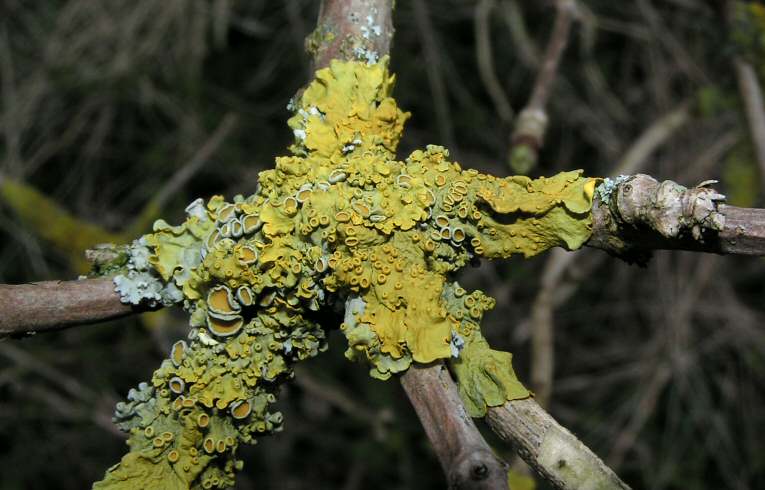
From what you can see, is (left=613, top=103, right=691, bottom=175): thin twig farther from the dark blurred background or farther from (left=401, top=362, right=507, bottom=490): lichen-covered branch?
(left=401, top=362, right=507, bottom=490): lichen-covered branch

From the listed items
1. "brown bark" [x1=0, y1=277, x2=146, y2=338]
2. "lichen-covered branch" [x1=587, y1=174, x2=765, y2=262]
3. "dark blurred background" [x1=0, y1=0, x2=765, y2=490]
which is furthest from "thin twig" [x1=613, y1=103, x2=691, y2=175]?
"brown bark" [x1=0, y1=277, x2=146, y2=338]

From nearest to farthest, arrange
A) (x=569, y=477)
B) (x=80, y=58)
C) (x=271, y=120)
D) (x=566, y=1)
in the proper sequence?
1. (x=569, y=477)
2. (x=566, y=1)
3. (x=80, y=58)
4. (x=271, y=120)

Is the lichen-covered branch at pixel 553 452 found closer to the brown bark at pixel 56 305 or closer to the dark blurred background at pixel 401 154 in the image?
the brown bark at pixel 56 305

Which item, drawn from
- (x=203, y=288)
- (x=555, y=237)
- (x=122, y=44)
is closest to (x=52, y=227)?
(x=122, y=44)

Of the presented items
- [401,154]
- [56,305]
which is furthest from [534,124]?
[401,154]

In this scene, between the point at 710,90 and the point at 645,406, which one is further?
the point at 645,406

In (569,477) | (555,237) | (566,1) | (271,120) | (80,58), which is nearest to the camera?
(569,477)

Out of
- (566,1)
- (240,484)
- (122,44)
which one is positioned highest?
(122,44)

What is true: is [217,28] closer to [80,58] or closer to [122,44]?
[122,44]
